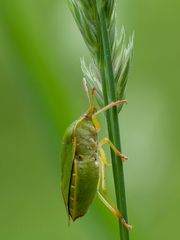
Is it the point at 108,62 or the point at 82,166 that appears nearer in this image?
the point at 108,62

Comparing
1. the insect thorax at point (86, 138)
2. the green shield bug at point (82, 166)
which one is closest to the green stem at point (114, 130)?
the green shield bug at point (82, 166)

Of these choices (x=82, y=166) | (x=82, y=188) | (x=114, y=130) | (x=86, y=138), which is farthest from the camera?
(x=86, y=138)

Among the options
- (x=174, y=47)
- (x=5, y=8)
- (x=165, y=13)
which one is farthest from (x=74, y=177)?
(x=165, y=13)

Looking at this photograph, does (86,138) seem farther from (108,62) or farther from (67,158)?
(108,62)

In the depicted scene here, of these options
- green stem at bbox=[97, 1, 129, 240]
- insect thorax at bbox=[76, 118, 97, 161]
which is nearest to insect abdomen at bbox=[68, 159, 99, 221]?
insect thorax at bbox=[76, 118, 97, 161]

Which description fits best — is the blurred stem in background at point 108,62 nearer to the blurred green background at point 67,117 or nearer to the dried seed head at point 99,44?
the dried seed head at point 99,44

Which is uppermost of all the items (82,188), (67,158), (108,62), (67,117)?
(108,62)

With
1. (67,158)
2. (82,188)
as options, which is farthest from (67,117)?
(82,188)
